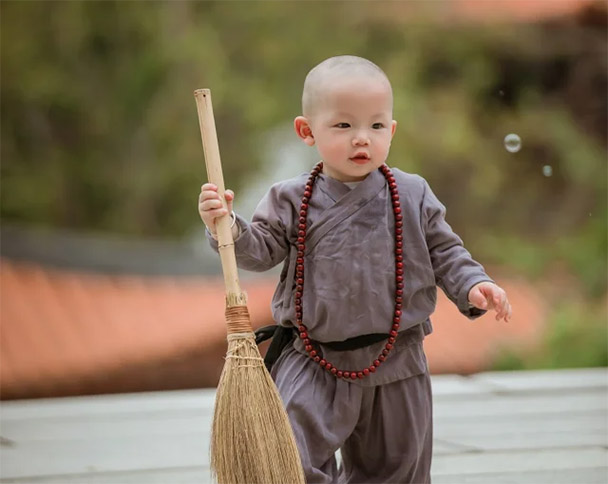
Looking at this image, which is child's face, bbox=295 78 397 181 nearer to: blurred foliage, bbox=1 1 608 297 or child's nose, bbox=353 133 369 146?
child's nose, bbox=353 133 369 146

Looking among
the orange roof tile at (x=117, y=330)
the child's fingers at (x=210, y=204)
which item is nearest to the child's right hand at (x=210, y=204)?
the child's fingers at (x=210, y=204)

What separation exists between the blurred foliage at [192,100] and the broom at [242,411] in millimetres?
3289

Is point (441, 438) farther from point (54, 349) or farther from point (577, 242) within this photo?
point (577, 242)

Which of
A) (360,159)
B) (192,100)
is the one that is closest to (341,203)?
(360,159)

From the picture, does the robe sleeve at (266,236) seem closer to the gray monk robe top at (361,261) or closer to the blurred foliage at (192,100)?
the gray monk robe top at (361,261)

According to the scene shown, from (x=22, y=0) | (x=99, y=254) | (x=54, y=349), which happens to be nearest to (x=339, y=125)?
(x=54, y=349)

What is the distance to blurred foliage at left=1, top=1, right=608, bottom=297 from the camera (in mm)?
4836

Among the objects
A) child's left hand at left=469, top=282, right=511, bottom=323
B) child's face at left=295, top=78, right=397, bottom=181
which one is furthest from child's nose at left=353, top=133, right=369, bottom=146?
child's left hand at left=469, top=282, right=511, bottom=323

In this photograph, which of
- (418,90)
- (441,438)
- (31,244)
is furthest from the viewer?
(418,90)

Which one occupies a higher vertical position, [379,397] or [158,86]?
[158,86]

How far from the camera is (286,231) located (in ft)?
5.47

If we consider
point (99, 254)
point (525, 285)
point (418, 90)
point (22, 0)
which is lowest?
point (525, 285)

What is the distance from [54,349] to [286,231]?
2787 millimetres

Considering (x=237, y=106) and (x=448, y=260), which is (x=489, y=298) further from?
(x=237, y=106)
